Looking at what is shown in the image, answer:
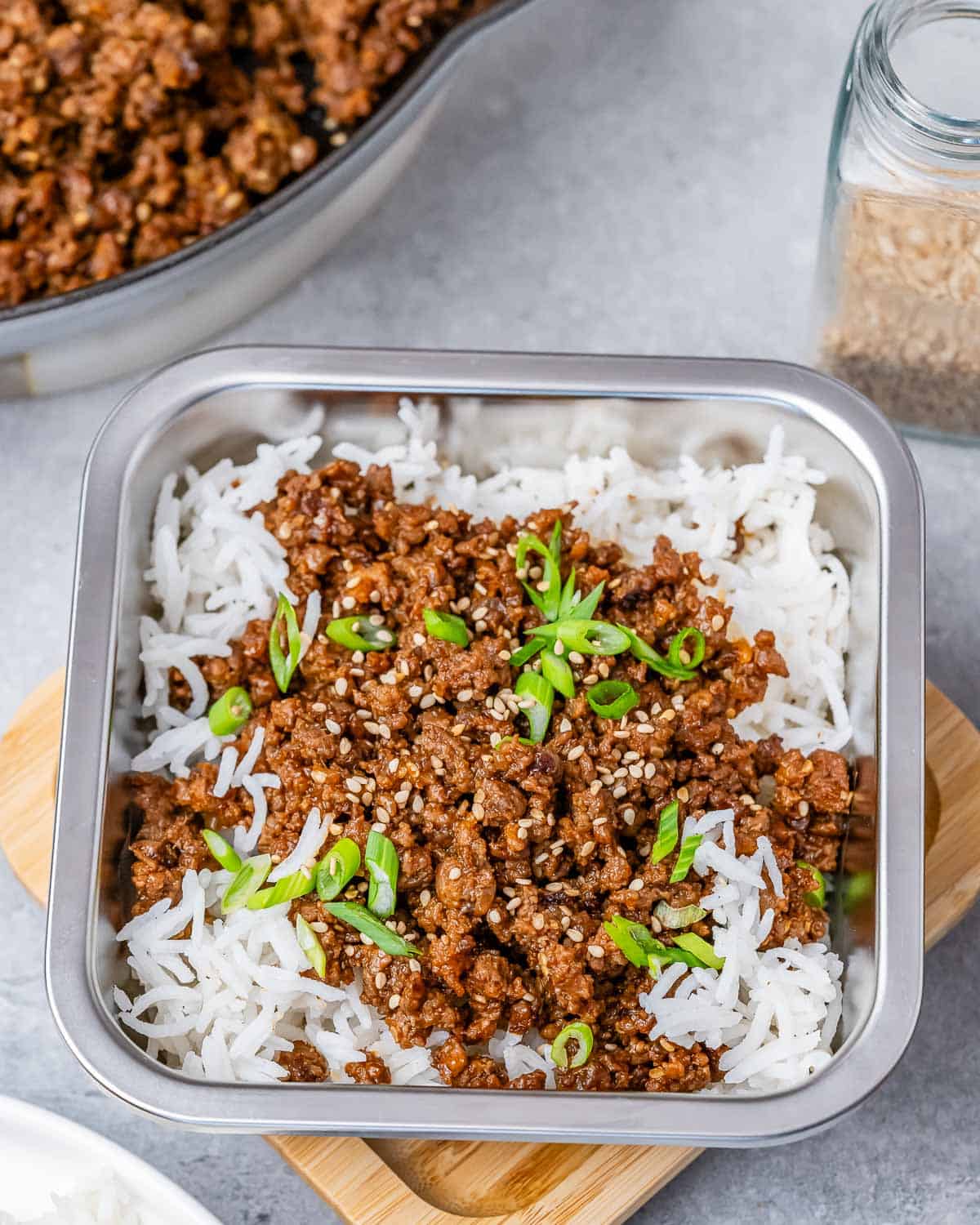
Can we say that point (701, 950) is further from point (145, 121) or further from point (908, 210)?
point (145, 121)

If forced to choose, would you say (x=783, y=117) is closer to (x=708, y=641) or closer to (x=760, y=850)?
(x=708, y=641)

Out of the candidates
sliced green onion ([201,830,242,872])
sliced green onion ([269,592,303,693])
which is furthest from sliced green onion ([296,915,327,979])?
sliced green onion ([269,592,303,693])

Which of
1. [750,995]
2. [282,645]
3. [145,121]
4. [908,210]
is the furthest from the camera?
[145,121]

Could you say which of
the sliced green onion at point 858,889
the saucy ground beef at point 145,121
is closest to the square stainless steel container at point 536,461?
the sliced green onion at point 858,889

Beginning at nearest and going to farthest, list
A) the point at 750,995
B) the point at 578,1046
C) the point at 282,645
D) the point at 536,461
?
the point at 578,1046 → the point at 750,995 → the point at 282,645 → the point at 536,461

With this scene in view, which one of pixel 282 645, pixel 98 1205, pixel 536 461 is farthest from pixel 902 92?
pixel 98 1205

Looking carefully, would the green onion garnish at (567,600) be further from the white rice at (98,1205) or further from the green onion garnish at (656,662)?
the white rice at (98,1205)
